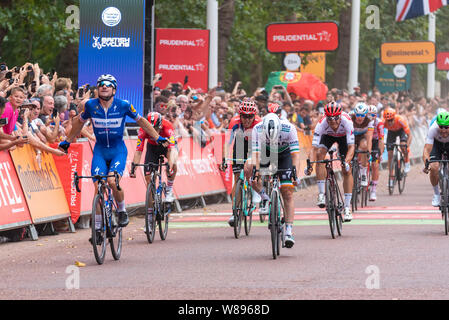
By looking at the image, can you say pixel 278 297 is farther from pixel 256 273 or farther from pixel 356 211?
pixel 356 211

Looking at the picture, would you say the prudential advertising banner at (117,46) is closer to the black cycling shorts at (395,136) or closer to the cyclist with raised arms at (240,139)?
the cyclist with raised arms at (240,139)

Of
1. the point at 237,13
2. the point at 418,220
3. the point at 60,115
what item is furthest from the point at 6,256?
the point at 237,13

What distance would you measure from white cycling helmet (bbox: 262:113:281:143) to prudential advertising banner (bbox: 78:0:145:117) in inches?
256

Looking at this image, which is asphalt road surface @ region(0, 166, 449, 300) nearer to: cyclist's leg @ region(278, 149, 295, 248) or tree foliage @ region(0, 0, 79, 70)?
cyclist's leg @ region(278, 149, 295, 248)

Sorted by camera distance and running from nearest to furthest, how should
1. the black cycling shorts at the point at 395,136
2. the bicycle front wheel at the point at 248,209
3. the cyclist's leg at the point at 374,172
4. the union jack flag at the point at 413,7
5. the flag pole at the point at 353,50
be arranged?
the bicycle front wheel at the point at 248,209, the cyclist's leg at the point at 374,172, the black cycling shorts at the point at 395,136, the flag pole at the point at 353,50, the union jack flag at the point at 413,7

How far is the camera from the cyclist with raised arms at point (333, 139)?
15.3m

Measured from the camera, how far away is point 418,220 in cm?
1748

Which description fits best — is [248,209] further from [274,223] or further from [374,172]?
[374,172]

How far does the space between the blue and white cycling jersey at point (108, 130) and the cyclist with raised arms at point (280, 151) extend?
162 centimetres

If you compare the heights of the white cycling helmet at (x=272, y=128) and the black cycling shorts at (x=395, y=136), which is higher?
the white cycling helmet at (x=272, y=128)

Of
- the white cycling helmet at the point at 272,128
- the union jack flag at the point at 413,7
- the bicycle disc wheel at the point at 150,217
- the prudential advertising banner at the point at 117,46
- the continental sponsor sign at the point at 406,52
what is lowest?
the bicycle disc wheel at the point at 150,217

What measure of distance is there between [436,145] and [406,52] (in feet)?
92.9

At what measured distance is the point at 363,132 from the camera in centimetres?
1931

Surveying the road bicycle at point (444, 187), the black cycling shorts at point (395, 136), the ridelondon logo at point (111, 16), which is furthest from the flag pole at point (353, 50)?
the road bicycle at point (444, 187)
